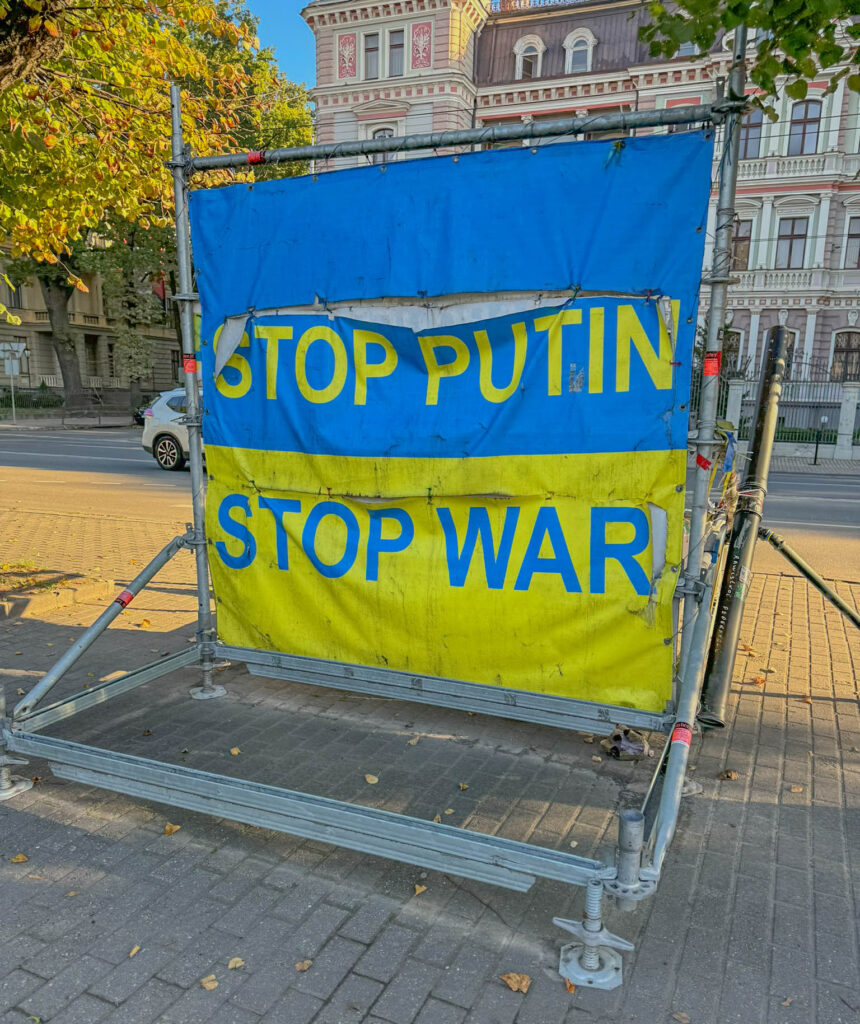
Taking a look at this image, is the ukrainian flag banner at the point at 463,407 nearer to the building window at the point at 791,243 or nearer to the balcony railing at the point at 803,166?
the balcony railing at the point at 803,166

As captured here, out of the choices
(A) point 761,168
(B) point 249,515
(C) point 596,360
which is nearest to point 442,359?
(C) point 596,360

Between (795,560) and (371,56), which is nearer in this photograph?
(795,560)

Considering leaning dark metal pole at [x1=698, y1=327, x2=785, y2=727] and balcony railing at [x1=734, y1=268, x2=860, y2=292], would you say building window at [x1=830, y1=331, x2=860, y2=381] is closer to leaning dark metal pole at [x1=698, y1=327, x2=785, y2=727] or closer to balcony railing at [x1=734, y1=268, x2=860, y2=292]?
balcony railing at [x1=734, y1=268, x2=860, y2=292]

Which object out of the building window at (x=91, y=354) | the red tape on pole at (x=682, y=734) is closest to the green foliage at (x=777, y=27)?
the red tape on pole at (x=682, y=734)

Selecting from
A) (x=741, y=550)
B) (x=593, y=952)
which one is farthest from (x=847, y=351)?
(x=593, y=952)

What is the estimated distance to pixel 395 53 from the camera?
121 feet

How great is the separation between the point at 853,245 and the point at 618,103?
1251cm

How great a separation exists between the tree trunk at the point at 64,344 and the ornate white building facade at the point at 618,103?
52.3ft

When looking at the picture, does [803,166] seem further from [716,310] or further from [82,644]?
[82,644]

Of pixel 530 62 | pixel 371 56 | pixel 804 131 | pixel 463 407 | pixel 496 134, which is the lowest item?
pixel 463 407

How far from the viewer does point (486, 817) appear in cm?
364

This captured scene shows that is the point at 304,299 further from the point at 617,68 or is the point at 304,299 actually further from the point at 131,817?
the point at 617,68

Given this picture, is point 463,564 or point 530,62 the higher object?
point 530,62

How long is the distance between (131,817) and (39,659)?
241cm
